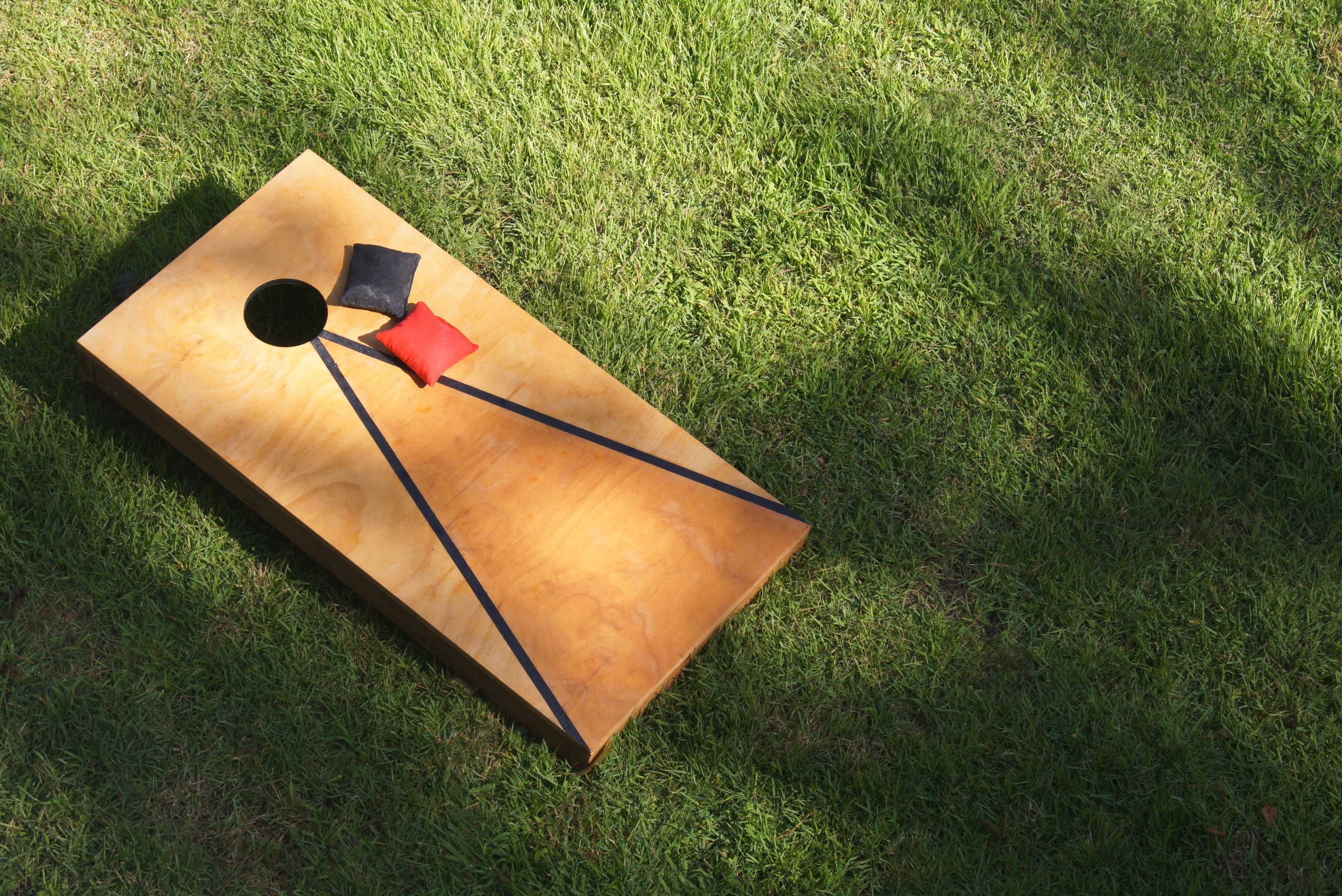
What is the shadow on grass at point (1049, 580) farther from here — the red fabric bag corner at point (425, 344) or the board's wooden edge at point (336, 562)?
the red fabric bag corner at point (425, 344)

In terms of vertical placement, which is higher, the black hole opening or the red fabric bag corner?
the red fabric bag corner

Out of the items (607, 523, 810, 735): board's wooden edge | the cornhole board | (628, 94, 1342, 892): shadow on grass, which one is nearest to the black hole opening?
the cornhole board

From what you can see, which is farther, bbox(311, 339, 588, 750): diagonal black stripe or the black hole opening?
the black hole opening

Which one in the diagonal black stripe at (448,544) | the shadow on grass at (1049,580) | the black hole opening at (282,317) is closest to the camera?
Result: the diagonal black stripe at (448,544)

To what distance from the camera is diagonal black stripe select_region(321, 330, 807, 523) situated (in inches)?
115

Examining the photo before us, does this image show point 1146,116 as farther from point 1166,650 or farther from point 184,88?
point 184,88

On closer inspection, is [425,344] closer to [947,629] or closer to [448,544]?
[448,544]

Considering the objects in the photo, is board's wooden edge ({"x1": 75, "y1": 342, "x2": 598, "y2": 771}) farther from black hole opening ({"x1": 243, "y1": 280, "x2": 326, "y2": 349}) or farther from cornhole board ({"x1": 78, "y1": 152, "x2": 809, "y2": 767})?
black hole opening ({"x1": 243, "y1": 280, "x2": 326, "y2": 349})

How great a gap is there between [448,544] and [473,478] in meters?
0.19

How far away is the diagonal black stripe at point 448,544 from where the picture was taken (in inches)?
104

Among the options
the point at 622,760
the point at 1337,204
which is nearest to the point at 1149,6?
the point at 1337,204

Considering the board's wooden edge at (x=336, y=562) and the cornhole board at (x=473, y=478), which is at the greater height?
the cornhole board at (x=473, y=478)

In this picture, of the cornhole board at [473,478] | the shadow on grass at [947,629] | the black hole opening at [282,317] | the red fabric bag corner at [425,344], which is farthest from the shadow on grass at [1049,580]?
the black hole opening at [282,317]

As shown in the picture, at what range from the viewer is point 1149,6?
4.07 metres
